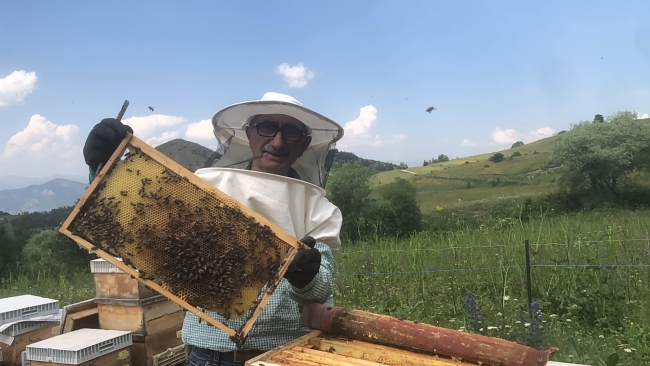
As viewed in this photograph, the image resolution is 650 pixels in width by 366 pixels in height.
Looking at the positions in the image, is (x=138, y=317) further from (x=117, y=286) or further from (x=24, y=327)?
(x=24, y=327)

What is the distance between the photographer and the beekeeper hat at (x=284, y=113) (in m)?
2.52

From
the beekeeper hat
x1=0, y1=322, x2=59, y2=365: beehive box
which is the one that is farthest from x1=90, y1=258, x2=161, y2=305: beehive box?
the beekeeper hat

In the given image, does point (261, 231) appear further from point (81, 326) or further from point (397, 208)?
point (397, 208)

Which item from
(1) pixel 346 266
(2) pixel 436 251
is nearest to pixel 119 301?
(1) pixel 346 266

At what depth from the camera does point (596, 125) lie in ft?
79.4

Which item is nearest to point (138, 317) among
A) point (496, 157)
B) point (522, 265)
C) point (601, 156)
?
point (522, 265)

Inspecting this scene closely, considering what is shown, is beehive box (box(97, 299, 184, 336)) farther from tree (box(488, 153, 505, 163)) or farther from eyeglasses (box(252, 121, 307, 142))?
tree (box(488, 153, 505, 163))

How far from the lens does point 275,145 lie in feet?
8.05

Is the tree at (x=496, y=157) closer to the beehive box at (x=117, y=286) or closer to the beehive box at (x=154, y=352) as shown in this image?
the beehive box at (x=154, y=352)

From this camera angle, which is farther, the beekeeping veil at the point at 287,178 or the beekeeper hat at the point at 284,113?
the beekeeper hat at the point at 284,113

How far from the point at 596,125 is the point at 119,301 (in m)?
26.2

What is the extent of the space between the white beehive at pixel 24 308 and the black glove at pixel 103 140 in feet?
11.0

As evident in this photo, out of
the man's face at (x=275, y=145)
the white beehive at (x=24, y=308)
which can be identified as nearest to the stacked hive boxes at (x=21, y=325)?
the white beehive at (x=24, y=308)

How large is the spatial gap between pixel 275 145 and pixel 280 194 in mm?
367
